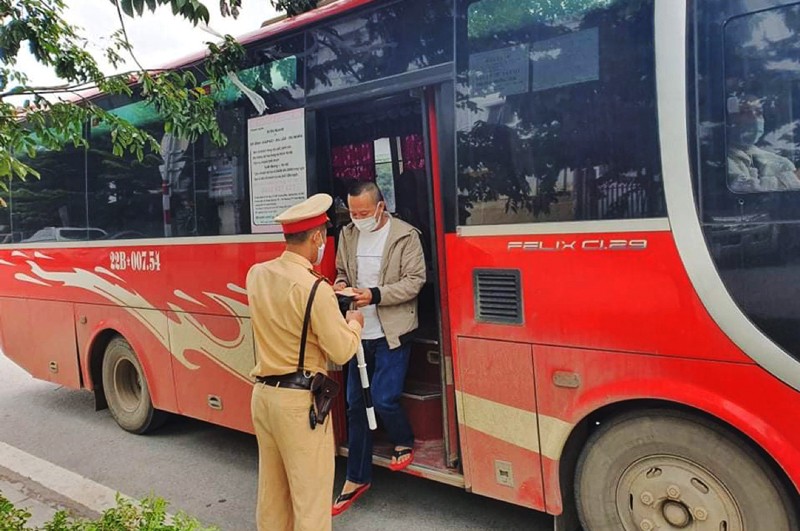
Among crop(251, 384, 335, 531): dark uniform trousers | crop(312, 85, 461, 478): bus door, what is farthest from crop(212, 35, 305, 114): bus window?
crop(251, 384, 335, 531): dark uniform trousers

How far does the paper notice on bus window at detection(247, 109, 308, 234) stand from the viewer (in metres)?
3.77

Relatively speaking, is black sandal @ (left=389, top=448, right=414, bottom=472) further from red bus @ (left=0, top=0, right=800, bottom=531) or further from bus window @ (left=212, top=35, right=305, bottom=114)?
bus window @ (left=212, top=35, right=305, bottom=114)

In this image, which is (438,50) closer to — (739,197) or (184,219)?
(739,197)

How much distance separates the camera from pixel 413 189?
176 inches

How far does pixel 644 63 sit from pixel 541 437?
5.76 ft

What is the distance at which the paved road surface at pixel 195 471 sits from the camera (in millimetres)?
3627

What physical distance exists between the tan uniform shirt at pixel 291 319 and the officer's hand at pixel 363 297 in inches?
20.5

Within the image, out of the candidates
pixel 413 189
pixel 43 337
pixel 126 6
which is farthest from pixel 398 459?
pixel 43 337

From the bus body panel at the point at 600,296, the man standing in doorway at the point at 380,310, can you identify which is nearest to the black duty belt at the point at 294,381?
the man standing in doorway at the point at 380,310

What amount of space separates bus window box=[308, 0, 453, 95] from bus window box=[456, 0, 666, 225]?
15 cm

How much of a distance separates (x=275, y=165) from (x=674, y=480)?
2.86m

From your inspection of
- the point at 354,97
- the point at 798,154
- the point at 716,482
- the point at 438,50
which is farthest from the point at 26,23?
the point at 716,482

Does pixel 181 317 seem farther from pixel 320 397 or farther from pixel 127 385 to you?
pixel 320 397

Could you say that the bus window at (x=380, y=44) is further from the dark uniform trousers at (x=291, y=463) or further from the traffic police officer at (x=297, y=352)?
the dark uniform trousers at (x=291, y=463)
